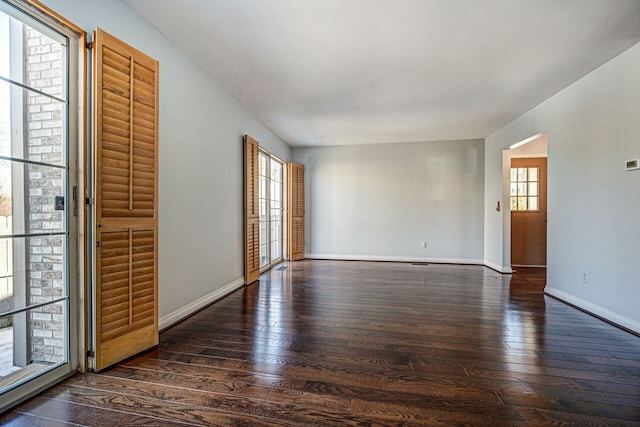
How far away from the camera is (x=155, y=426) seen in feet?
4.74

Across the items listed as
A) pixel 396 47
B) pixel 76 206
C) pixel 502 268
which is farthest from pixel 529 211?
pixel 76 206

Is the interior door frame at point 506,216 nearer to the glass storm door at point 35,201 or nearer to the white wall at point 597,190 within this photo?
the white wall at point 597,190

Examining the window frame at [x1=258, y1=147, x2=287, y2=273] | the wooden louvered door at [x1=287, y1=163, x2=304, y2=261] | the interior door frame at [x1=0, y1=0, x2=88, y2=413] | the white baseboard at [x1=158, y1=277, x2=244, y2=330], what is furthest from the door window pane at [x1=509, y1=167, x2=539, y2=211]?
the interior door frame at [x1=0, y1=0, x2=88, y2=413]

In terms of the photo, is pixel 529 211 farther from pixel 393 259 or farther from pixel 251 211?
pixel 251 211

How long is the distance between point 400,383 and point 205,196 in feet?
8.59

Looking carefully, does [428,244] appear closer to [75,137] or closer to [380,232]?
[380,232]

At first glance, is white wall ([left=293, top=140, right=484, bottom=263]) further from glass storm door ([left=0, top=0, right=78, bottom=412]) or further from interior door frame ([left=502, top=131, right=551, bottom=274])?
glass storm door ([left=0, top=0, right=78, bottom=412])

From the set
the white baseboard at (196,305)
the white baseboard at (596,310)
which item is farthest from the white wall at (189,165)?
the white baseboard at (596,310)

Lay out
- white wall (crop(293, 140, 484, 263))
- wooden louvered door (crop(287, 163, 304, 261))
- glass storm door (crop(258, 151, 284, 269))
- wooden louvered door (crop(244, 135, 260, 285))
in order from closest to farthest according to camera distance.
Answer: wooden louvered door (crop(244, 135, 260, 285))
glass storm door (crop(258, 151, 284, 269))
white wall (crop(293, 140, 484, 263))
wooden louvered door (crop(287, 163, 304, 261))

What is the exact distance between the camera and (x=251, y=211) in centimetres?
430

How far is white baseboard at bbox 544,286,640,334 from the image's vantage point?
2648 millimetres

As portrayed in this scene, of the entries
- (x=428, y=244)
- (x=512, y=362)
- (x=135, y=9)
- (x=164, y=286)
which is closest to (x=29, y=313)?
(x=164, y=286)

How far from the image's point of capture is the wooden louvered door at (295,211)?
635cm

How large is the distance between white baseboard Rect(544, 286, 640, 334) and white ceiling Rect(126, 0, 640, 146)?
252 cm
